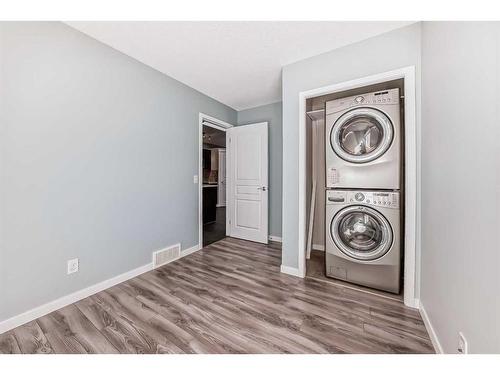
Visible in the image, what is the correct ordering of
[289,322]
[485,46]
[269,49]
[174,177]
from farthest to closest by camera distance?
1. [174,177]
2. [269,49]
3. [289,322]
4. [485,46]

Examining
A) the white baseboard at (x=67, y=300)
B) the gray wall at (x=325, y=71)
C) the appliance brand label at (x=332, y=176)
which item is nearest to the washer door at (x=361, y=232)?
the appliance brand label at (x=332, y=176)

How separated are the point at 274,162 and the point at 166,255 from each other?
2.14 m

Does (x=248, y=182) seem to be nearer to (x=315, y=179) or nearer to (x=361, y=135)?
(x=315, y=179)

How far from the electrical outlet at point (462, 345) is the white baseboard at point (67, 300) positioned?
2.50 metres

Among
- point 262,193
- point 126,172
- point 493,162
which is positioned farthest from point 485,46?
point 262,193

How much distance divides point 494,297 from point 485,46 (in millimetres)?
929

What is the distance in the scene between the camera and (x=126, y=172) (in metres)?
2.09

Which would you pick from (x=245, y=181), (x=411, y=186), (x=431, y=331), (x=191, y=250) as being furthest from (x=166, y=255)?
(x=411, y=186)

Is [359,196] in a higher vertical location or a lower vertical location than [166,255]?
higher

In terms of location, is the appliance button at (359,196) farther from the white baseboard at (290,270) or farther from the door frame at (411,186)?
the white baseboard at (290,270)


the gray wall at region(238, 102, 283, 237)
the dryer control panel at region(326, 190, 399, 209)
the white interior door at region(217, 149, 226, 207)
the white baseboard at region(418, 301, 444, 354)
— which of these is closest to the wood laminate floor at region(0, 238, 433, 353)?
the white baseboard at region(418, 301, 444, 354)

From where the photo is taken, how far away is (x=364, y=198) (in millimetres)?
1868

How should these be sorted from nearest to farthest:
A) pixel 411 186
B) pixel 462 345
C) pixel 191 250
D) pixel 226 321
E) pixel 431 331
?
pixel 462 345, pixel 431 331, pixel 226 321, pixel 411 186, pixel 191 250

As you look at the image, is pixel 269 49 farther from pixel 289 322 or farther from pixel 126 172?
pixel 289 322
